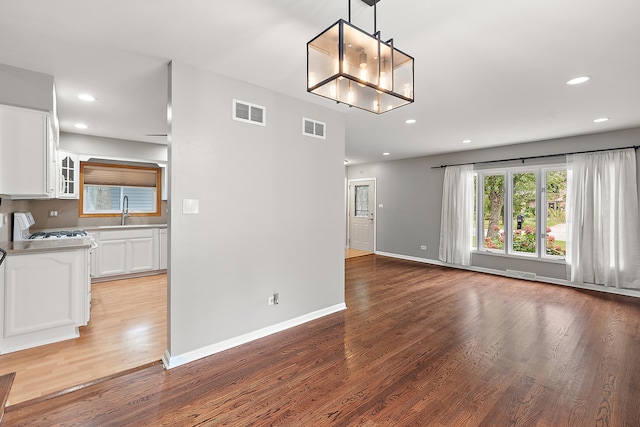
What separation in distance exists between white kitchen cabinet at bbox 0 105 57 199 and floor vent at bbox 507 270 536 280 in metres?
6.89

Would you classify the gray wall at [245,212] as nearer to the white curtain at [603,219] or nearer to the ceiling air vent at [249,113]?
the ceiling air vent at [249,113]

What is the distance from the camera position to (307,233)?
3420 millimetres

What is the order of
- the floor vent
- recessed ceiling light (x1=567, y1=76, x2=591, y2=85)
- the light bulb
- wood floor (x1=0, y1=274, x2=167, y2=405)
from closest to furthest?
the light bulb
wood floor (x1=0, y1=274, x2=167, y2=405)
recessed ceiling light (x1=567, y1=76, x2=591, y2=85)
the floor vent

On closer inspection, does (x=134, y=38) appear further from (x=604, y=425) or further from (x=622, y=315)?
(x=622, y=315)

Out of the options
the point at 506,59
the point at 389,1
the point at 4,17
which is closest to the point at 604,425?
the point at 506,59

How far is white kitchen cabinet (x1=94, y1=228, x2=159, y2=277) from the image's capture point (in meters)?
4.86

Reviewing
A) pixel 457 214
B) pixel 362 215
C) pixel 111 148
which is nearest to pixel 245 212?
pixel 111 148

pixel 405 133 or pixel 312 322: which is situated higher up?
pixel 405 133

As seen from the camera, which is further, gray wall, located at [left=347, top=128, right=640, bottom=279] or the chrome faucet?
the chrome faucet

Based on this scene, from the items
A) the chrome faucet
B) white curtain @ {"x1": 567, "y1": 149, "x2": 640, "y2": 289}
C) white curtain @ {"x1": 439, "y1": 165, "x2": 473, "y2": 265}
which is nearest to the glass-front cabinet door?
the chrome faucet

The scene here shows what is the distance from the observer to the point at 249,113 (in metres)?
2.90

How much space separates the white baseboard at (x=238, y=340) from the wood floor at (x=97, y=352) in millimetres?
241

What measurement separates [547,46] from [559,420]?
2.57 meters

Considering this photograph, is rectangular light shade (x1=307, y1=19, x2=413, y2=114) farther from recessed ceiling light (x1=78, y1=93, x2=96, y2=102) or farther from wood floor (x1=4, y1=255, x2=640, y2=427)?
recessed ceiling light (x1=78, y1=93, x2=96, y2=102)
